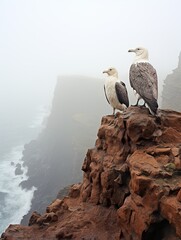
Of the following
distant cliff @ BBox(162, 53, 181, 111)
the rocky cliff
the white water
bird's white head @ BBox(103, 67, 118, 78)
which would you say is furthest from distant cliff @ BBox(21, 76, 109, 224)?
bird's white head @ BBox(103, 67, 118, 78)

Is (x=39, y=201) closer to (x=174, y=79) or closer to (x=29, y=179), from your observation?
(x=29, y=179)

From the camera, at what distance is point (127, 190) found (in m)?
10.9

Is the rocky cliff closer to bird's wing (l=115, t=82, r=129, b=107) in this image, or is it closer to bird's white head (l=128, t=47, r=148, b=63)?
bird's wing (l=115, t=82, r=129, b=107)

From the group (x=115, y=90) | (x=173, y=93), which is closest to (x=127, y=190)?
(x=115, y=90)

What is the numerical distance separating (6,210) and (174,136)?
51242 mm

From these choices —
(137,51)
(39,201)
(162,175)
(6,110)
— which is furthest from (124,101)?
(6,110)

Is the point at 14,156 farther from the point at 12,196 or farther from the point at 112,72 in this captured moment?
the point at 112,72

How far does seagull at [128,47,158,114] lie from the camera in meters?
11.5

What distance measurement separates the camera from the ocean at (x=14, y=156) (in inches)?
2203

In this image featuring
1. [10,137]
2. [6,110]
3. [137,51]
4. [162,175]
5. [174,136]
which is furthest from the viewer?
[6,110]

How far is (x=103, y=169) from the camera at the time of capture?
40.5 feet

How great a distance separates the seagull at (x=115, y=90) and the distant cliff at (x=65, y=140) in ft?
130

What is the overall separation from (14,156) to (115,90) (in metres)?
86.1

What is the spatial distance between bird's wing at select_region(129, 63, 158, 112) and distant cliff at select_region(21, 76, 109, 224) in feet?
139
